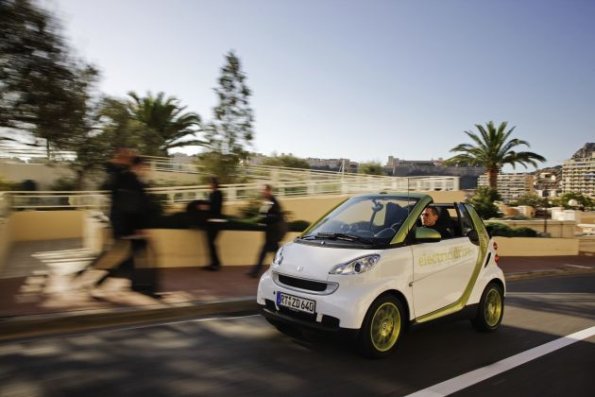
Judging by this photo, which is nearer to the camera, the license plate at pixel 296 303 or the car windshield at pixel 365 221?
the license plate at pixel 296 303

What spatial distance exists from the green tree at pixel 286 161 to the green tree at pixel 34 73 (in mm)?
45033

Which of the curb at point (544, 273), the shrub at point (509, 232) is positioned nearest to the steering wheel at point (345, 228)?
the curb at point (544, 273)

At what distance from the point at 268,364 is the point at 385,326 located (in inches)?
50.3

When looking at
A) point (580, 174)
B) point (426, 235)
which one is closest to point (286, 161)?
point (426, 235)

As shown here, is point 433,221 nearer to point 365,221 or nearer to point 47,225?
point 365,221

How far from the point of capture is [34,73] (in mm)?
6973

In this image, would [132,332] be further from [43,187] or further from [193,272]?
[43,187]

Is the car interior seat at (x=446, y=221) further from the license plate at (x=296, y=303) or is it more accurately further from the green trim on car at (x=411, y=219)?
Result: the license plate at (x=296, y=303)

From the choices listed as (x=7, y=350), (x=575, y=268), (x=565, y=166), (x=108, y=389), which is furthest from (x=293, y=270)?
(x=565, y=166)

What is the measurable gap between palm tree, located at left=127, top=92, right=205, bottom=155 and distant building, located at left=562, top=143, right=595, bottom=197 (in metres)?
125

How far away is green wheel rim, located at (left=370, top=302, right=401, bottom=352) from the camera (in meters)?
4.82

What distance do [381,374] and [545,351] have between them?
2274 mm

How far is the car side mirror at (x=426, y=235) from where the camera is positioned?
5.33 metres

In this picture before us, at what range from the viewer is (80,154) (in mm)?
11102
